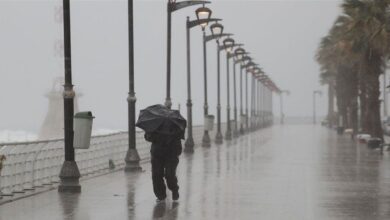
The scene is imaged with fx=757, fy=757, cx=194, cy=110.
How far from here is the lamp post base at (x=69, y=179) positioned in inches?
595

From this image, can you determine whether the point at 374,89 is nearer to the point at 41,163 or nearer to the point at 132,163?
the point at 132,163

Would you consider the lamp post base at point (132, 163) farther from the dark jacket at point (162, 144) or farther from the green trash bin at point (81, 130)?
the dark jacket at point (162, 144)

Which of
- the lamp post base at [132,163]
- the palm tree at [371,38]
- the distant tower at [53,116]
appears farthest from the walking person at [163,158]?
the distant tower at [53,116]

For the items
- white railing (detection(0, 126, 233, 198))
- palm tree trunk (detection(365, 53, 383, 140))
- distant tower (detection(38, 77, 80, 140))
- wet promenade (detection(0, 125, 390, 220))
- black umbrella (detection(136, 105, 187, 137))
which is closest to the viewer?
wet promenade (detection(0, 125, 390, 220))

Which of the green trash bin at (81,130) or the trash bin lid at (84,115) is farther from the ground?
the trash bin lid at (84,115)

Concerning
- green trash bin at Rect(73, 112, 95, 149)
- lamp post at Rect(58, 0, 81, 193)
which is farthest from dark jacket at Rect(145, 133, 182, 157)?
green trash bin at Rect(73, 112, 95, 149)

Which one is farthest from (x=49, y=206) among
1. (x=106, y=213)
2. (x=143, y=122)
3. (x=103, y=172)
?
(x=103, y=172)

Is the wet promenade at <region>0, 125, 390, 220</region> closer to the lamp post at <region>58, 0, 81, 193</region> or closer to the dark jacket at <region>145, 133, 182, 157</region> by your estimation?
the lamp post at <region>58, 0, 81, 193</region>

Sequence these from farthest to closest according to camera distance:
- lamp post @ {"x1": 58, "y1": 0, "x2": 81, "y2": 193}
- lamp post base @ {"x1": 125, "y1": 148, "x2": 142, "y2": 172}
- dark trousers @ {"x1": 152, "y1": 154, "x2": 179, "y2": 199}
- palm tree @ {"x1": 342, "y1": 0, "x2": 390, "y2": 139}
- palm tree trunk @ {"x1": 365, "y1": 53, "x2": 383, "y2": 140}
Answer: palm tree trunk @ {"x1": 365, "y1": 53, "x2": 383, "y2": 140} < palm tree @ {"x1": 342, "y1": 0, "x2": 390, "y2": 139} < lamp post base @ {"x1": 125, "y1": 148, "x2": 142, "y2": 172} < lamp post @ {"x1": 58, "y1": 0, "x2": 81, "y2": 193} < dark trousers @ {"x1": 152, "y1": 154, "x2": 179, "y2": 199}

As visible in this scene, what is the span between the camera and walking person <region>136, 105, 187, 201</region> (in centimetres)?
1353

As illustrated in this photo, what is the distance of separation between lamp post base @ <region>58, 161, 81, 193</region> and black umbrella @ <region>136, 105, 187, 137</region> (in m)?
2.29

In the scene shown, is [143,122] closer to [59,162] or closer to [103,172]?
[59,162]

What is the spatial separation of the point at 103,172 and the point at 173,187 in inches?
300

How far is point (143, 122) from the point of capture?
44.5 feet
